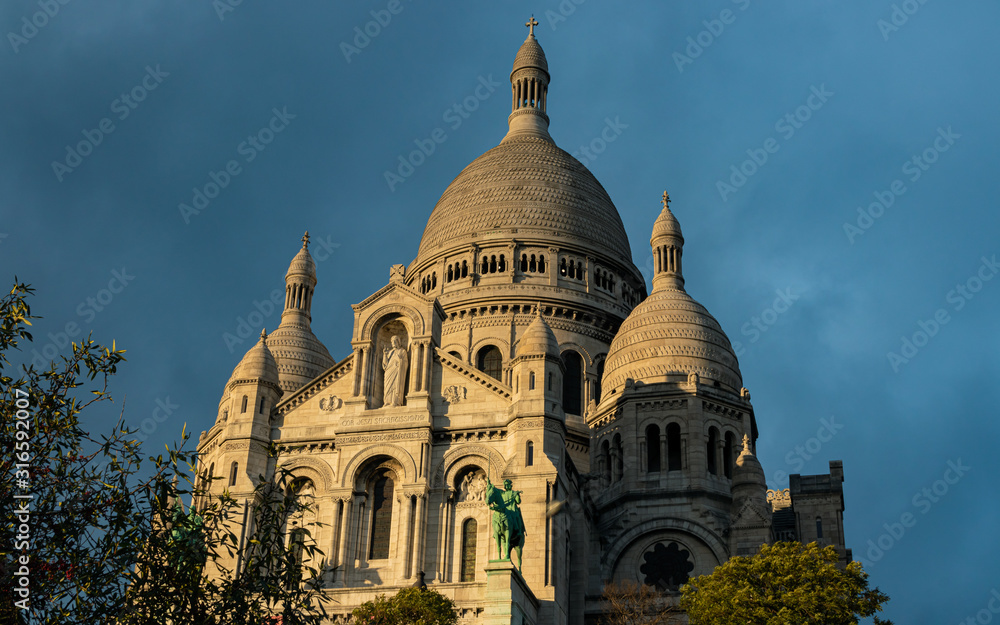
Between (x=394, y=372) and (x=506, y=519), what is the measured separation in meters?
10.9

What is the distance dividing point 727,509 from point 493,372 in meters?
15.8

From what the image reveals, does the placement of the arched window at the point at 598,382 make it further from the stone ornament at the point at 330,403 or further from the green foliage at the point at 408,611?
the green foliage at the point at 408,611

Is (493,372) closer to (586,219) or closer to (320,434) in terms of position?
(586,219)

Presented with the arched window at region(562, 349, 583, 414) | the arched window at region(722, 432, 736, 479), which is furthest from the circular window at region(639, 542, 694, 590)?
the arched window at region(562, 349, 583, 414)

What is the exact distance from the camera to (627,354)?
56.2 m

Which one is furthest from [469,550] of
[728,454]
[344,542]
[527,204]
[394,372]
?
[527,204]

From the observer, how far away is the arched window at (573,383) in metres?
61.7

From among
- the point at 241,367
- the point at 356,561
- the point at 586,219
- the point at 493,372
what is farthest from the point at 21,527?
the point at 586,219

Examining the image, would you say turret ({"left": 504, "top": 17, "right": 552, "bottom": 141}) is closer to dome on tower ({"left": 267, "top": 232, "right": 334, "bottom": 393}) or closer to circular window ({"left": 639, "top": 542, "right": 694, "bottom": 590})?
dome on tower ({"left": 267, "top": 232, "right": 334, "bottom": 393})

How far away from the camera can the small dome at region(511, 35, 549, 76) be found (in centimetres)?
7956

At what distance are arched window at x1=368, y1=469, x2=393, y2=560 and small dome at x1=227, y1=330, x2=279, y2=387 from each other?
6.00 m

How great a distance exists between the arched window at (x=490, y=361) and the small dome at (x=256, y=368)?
637 inches

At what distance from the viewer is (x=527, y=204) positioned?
6831 cm

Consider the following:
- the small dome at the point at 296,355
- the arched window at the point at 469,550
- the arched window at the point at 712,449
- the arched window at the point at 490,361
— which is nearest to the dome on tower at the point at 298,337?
the small dome at the point at 296,355
